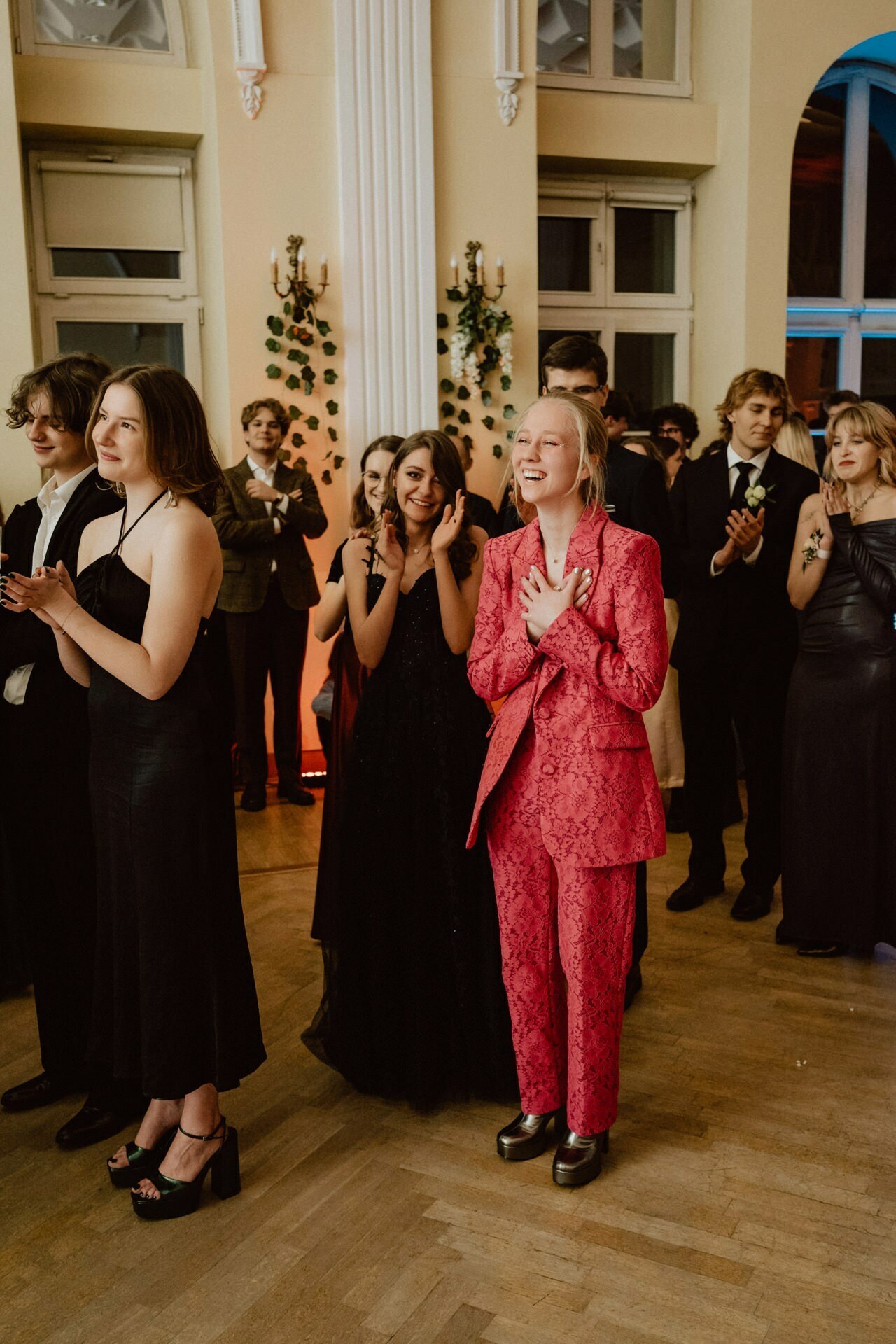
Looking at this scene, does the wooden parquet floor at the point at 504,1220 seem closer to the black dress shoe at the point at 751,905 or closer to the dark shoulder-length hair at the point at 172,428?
the black dress shoe at the point at 751,905

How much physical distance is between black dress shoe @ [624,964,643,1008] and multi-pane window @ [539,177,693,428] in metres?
4.38

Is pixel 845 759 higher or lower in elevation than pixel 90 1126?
higher

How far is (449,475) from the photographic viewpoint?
103 inches

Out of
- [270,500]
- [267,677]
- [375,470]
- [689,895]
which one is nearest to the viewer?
[375,470]

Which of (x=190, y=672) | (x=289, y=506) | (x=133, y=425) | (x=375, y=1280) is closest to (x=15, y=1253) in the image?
(x=375, y=1280)

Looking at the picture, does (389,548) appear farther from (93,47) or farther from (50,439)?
(93,47)

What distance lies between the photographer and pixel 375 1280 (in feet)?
6.54

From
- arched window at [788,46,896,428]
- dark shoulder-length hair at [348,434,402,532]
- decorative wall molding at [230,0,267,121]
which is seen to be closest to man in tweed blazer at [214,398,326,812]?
decorative wall molding at [230,0,267,121]

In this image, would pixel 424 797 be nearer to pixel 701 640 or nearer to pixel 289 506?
pixel 701 640

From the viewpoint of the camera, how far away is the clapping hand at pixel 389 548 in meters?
A: 2.57

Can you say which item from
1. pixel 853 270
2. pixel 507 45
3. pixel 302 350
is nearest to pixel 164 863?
pixel 302 350

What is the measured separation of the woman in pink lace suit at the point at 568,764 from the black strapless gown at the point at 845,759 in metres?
1.40

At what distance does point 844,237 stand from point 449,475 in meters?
5.60

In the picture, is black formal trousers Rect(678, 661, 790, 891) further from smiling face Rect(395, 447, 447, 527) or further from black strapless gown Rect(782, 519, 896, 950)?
smiling face Rect(395, 447, 447, 527)
